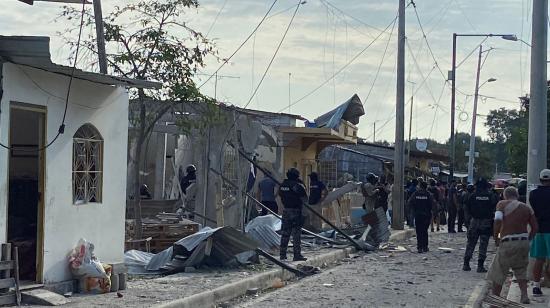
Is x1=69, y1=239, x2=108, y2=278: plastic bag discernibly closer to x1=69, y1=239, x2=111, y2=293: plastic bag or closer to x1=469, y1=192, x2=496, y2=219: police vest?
x1=69, y1=239, x2=111, y2=293: plastic bag

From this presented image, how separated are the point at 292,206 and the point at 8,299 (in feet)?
23.9

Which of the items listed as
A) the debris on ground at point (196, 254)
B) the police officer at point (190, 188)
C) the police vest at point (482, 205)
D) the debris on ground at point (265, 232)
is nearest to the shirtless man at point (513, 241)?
the police vest at point (482, 205)

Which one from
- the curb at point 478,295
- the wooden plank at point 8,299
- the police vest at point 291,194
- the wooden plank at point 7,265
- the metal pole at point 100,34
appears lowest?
the curb at point 478,295

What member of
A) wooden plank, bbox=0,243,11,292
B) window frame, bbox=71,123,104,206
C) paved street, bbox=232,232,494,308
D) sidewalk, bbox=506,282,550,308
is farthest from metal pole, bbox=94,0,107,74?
sidewalk, bbox=506,282,550,308

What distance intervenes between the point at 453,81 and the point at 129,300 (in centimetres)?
3743

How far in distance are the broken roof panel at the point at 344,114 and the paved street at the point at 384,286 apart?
9192 millimetres

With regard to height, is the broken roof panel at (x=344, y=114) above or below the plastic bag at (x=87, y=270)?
above

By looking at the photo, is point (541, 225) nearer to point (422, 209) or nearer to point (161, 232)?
point (161, 232)

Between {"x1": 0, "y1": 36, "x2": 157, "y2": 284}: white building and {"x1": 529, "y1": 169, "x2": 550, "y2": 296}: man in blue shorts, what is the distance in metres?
5.79

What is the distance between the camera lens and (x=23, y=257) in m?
11.4

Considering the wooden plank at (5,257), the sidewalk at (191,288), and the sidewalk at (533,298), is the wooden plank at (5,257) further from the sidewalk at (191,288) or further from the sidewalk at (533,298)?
the sidewalk at (533,298)

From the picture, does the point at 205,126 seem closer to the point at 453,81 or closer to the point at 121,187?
the point at 121,187

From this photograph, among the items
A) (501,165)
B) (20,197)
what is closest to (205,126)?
(20,197)

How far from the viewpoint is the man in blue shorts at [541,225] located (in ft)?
40.7
